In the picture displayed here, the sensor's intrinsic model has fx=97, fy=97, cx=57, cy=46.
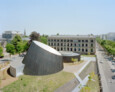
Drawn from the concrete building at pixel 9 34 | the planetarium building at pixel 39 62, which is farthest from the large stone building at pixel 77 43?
the concrete building at pixel 9 34

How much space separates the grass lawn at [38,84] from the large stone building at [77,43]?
40099mm

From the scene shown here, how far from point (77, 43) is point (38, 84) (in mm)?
46473

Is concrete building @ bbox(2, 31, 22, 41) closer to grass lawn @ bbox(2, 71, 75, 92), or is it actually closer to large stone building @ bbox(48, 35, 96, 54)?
large stone building @ bbox(48, 35, 96, 54)

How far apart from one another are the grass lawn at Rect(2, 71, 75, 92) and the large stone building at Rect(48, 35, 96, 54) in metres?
40.1

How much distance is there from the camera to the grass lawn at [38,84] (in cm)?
1911

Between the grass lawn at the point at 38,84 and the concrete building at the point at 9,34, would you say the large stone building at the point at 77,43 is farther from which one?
the concrete building at the point at 9,34

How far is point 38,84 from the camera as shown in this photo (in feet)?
68.3

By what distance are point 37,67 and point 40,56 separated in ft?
9.60

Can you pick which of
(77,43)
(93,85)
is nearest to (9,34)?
(77,43)

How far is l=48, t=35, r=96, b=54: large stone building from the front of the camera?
61.0 metres

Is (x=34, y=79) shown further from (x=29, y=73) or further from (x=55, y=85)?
(x=55, y=85)

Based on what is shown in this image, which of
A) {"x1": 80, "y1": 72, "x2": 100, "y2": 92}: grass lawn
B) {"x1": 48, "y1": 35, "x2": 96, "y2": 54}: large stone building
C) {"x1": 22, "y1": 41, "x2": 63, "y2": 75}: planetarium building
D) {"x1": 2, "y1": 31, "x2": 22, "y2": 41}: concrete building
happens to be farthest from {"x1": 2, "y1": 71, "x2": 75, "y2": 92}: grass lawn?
{"x1": 2, "y1": 31, "x2": 22, "y2": 41}: concrete building

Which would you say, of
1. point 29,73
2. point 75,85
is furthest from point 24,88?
point 75,85

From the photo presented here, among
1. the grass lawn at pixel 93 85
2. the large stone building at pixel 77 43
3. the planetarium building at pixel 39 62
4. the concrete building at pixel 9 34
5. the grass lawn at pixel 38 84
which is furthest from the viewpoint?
the concrete building at pixel 9 34
